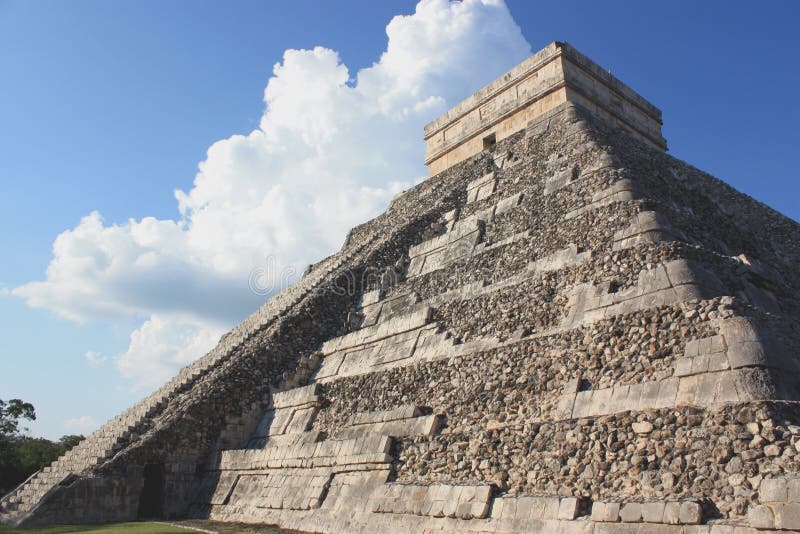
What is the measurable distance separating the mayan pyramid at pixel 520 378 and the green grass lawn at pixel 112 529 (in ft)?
1.71

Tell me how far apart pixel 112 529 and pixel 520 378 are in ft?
25.3

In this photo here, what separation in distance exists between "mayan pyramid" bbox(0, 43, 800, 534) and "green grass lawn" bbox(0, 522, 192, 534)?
520 millimetres

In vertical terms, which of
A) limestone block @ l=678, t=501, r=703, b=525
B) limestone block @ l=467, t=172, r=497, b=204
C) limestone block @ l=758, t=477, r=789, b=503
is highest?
limestone block @ l=467, t=172, r=497, b=204

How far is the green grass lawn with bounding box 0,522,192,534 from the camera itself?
10.7 meters

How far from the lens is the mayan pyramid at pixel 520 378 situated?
6.58 m

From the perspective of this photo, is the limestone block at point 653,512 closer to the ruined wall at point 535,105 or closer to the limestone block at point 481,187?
the limestone block at point 481,187

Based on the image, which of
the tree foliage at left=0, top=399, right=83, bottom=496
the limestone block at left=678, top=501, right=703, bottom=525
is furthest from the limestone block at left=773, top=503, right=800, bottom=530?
the tree foliage at left=0, top=399, right=83, bottom=496

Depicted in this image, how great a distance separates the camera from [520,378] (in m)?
9.00

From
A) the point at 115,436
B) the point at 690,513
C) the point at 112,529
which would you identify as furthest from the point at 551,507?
the point at 115,436

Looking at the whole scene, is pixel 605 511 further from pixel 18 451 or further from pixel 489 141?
pixel 18 451

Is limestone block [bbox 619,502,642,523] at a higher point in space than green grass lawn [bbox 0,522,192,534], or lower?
higher

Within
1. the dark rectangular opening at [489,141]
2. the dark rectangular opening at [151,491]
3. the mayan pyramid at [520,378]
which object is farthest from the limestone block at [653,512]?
the dark rectangular opening at [489,141]

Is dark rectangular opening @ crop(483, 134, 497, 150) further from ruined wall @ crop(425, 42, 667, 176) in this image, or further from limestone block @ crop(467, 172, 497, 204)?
limestone block @ crop(467, 172, 497, 204)

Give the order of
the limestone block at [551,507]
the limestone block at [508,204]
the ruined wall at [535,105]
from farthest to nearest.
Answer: the ruined wall at [535,105], the limestone block at [508,204], the limestone block at [551,507]
